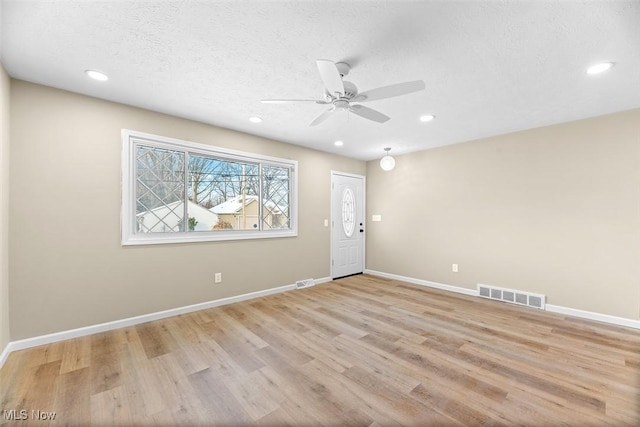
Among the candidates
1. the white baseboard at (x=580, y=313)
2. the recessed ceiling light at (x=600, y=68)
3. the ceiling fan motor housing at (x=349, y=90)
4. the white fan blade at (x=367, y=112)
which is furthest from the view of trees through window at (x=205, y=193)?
the recessed ceiling light at (x=600, y=68)

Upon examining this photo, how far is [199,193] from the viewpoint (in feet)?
11.3

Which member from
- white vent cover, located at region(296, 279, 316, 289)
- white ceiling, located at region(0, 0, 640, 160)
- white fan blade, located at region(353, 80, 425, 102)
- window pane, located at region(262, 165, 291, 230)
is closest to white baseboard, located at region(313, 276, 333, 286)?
white vent cover, located at region(296, 279, 316, 289)

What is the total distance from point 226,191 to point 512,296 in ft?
14.3

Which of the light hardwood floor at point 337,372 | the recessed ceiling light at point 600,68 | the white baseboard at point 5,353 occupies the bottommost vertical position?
the light hardwood floor at point 337,372

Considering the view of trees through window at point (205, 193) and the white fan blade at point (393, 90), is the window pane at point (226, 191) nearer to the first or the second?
the view of trees through window at point (205, 193)

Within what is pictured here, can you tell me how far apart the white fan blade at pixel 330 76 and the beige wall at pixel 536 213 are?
123 inches

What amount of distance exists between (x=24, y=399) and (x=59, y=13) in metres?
2.50

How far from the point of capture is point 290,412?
→ 5.36 feet

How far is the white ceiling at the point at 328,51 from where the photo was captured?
1.58 meters

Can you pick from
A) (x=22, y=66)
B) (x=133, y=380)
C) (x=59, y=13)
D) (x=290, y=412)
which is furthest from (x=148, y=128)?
(x=290, y=412)

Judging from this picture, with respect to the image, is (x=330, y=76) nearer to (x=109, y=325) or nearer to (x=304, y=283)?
(x=109, y=325)

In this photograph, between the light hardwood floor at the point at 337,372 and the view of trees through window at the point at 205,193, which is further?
the view of trees through window at the point at 205,193

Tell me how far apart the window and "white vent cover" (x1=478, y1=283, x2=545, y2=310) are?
312 cm

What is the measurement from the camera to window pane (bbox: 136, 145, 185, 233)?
9.87 ft
